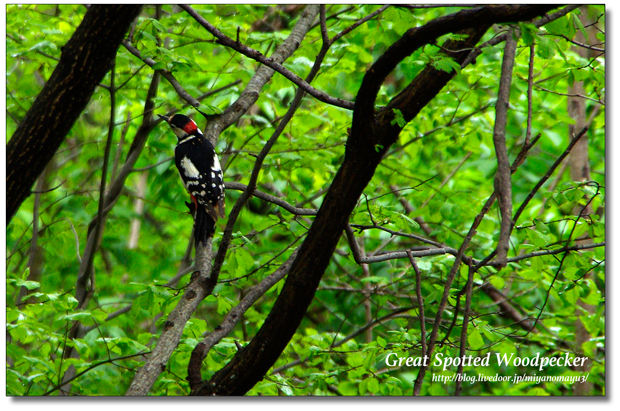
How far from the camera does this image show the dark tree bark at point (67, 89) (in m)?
2.30

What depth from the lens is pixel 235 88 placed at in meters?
5.07

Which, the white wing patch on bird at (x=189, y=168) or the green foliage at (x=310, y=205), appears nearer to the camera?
the green foliage at (x=310, y=205)

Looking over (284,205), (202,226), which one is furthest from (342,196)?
(202,226)

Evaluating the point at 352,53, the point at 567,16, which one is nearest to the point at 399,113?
the point at 567,16

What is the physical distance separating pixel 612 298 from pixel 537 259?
511mm

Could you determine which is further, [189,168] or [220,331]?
[189,168]

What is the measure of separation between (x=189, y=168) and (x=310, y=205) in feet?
6.83

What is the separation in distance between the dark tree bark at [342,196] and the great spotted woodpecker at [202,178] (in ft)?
5.12

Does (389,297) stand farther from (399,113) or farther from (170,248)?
(170,248)

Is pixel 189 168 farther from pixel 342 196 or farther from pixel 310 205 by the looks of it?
pixel 342 196

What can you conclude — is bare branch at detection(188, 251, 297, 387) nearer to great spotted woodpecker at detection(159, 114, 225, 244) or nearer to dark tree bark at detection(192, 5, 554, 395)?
dark tree bark at detection(192, 5, 554, 395)

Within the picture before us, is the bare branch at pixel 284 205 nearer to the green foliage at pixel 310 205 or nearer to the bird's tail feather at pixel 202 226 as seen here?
the green foliage at pixel 310 205

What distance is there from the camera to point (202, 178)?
4.30 metres

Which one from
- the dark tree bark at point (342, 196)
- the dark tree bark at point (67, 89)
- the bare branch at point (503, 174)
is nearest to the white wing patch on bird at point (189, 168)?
the dark tree bark at point (67, 89)
